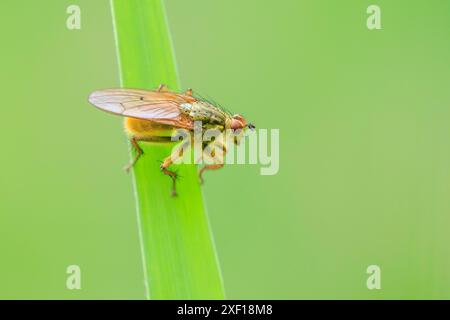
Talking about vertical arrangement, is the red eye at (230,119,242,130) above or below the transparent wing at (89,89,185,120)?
below

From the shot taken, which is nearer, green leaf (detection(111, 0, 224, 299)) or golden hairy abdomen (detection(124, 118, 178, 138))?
green leaf (detection(111, 0, 224, 299))

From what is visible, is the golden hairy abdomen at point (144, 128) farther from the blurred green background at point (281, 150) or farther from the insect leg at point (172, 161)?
the blurred green background at point (281, 150)

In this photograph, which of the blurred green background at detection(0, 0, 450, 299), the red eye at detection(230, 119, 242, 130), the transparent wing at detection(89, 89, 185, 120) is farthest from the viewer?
the blurred green background at detection(0, 0, 450, 299)

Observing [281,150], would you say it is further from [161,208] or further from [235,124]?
[161,208]

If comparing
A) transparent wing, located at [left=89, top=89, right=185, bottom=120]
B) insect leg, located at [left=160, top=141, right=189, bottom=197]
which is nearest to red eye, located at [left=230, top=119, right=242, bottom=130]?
insect leg, located at [left=160, top=141, right=189, bottom=197]

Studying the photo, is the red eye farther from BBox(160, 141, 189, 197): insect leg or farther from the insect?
BBox(160, 141, 189, 197): insect leg

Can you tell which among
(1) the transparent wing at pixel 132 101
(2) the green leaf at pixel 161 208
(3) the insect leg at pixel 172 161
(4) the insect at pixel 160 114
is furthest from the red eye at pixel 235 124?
(2) the green leaf at pixel 161 208
